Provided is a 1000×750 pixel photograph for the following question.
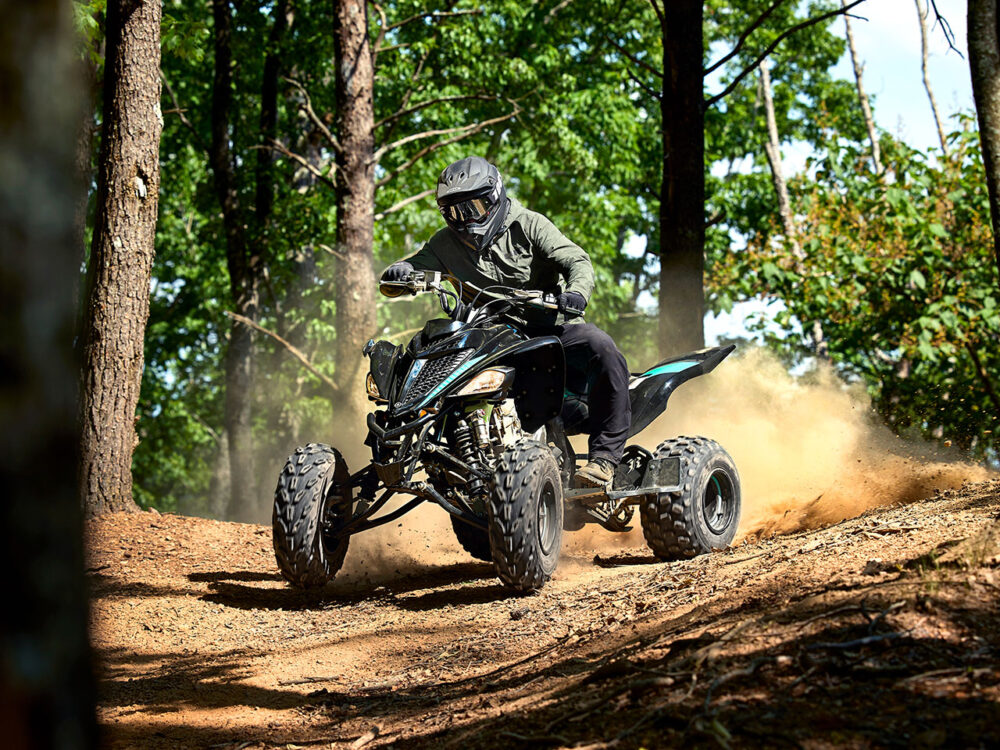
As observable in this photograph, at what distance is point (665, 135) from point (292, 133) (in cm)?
1379

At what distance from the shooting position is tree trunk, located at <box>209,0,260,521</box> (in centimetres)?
2016

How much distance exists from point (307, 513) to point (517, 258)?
7.18 feet

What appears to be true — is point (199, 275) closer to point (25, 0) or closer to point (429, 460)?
point (429, 460)

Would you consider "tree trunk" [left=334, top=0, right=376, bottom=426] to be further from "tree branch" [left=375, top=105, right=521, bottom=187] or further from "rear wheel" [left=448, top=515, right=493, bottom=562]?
"rear wheel" [left=448, top=515, right=493, bottom=562]

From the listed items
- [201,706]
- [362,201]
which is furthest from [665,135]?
[201,706]

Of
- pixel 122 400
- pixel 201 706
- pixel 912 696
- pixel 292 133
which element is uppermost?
pixel 292 133

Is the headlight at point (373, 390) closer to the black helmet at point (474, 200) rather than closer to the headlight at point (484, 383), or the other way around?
the headlight at point (484, 383)

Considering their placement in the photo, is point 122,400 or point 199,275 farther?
point 199,275

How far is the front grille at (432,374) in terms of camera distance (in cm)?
608

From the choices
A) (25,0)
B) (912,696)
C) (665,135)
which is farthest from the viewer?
(665,135)

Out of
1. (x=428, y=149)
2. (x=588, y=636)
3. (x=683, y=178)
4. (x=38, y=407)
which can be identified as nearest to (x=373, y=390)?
(x=588, y=636)

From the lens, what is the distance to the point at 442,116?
75.8ft

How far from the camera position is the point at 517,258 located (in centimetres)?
698

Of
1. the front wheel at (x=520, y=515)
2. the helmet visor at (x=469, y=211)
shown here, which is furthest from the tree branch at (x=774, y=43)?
the front wheel at (x=520, y=515)
